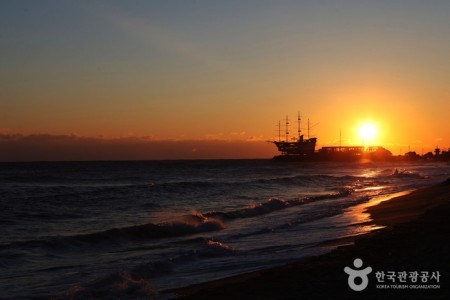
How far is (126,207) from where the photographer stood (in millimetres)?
29828

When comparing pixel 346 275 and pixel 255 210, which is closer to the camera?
pixel 346 275

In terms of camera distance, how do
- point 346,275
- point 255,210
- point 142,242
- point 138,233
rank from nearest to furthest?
point 346,275
point 142,242
point 138,233
point 255,210

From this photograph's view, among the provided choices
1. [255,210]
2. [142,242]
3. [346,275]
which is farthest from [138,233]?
[346,275]

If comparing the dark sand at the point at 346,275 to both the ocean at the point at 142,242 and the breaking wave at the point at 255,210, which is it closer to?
the ocean at the point at 142,242

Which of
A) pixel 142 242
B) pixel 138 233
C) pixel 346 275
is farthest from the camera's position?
pixel 138 233

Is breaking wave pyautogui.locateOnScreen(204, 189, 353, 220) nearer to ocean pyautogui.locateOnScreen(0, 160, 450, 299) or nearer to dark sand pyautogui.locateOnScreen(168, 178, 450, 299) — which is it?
ocean pyautogui.locateOnScreen(0, 160, 450, 299)

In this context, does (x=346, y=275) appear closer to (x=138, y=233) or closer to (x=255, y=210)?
(x=138, y=233)

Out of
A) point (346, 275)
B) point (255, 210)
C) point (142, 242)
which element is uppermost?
point (346, 275)

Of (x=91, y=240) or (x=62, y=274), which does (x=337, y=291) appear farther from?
(x=91, y=240)

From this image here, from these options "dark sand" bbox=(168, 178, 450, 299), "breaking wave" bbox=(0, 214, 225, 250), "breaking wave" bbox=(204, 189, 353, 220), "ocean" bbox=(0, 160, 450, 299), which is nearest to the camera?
"dark sand" bbox=(168, 178, 450, 299)

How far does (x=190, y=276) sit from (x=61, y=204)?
827 inches

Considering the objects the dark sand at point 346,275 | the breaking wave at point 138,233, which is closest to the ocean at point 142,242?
the breaking wave at point 138,233

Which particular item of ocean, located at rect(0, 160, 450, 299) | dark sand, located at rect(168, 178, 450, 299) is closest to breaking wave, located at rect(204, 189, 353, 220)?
ocean, located at rect(0, 160, 450, 299)

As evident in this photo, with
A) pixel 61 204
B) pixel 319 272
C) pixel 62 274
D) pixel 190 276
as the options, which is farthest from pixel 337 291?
pixel 61 204
